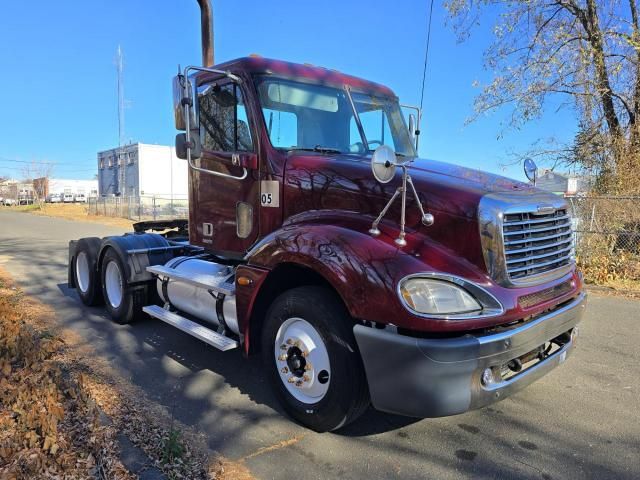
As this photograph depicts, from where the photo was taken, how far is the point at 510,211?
2963 millimetres

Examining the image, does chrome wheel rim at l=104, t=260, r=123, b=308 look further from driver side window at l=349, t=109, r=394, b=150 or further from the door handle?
driver side window at l=349, t=109, r=394, b=150

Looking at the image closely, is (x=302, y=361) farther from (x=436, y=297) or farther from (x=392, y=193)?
(x=392, y=193)

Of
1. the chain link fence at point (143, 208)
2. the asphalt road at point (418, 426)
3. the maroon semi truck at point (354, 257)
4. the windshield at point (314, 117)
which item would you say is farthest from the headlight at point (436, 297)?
the chain link fence at point (143, 208)

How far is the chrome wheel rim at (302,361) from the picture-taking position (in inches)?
124

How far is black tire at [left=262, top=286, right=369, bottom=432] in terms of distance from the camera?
2955 mm

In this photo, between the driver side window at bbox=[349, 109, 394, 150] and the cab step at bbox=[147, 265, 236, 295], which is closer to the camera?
the cab step at bbox=[147, 265, 236, 295]

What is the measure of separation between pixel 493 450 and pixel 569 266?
149 centimetres

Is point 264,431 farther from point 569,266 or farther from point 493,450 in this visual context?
point 569,266

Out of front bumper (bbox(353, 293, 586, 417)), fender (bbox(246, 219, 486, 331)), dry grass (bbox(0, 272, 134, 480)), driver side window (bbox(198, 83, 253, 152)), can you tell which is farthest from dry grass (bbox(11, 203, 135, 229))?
front bumper (bbox(353, 293, 586, 417))

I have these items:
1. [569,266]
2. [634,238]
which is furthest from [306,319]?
[634,238]

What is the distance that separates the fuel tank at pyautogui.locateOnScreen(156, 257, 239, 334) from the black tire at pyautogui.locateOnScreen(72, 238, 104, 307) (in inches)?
Answer: 68.2

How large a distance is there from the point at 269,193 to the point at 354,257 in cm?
141

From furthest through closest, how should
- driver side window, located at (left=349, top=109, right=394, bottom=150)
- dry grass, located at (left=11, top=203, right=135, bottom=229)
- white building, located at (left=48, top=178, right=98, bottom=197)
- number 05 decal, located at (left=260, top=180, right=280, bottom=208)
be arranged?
white building, located at (left=48, top=178, right=98, bottom=197) → dry grass, located at (left=11, top=203, right=135, bottom=229) → driver side window, located at (left=349, top=109, right=394, bottom=150) → number 05 decal, located at (left=260, top=180, right=280, bottom=208)

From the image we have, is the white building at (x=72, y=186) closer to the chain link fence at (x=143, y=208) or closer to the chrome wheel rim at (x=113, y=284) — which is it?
the chain link fence at (x=143, y=208)
